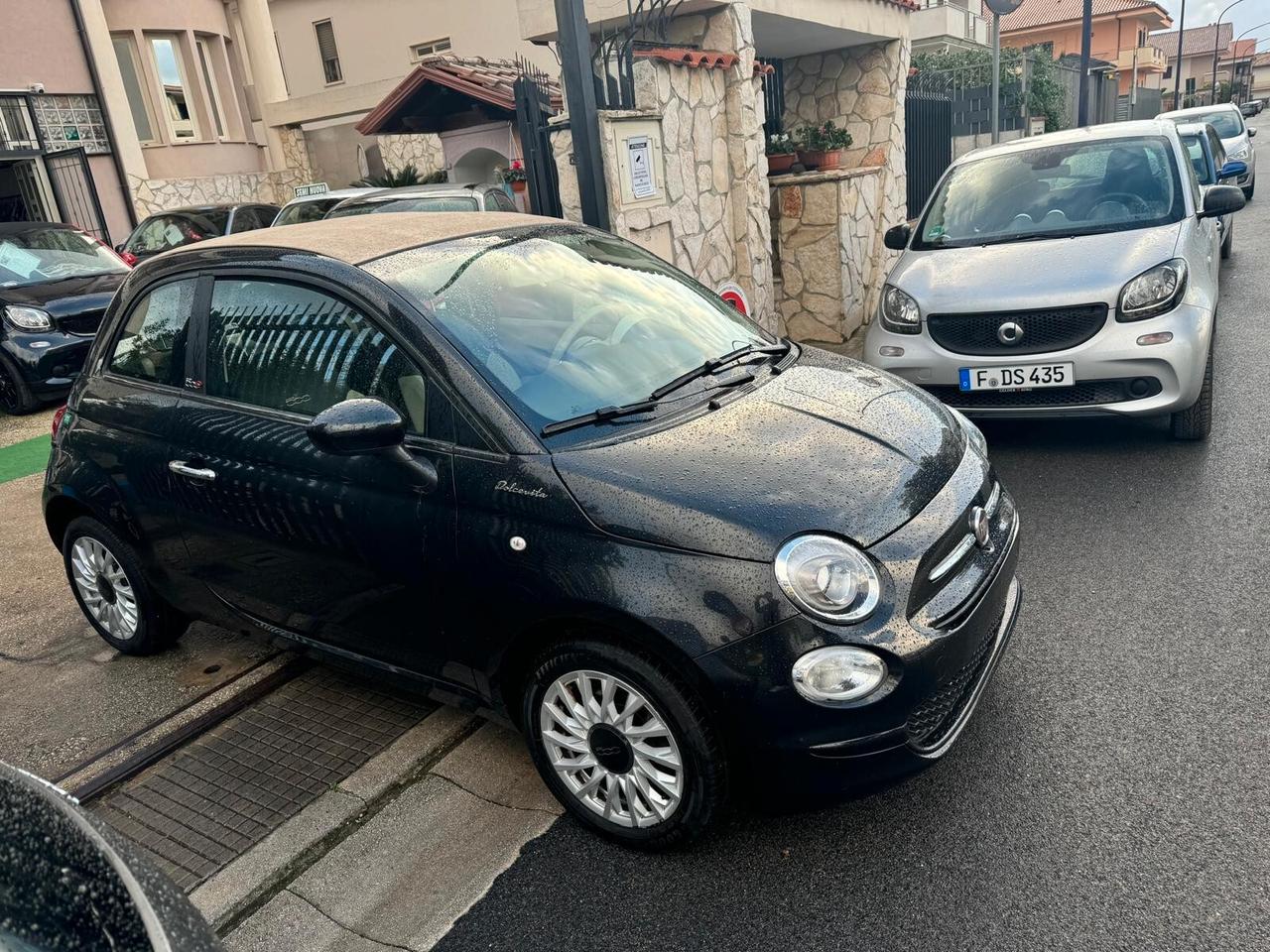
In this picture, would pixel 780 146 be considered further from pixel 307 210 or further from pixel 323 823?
pixel 323 823

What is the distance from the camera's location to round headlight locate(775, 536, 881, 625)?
8.44ft

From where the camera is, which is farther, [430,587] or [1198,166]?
[1198,166]

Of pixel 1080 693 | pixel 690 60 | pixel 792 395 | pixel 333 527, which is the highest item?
pixel 690 60

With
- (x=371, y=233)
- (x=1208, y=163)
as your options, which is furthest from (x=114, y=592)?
(x=1208, y=163)

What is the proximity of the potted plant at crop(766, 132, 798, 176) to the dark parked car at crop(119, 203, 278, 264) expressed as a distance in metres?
7.44

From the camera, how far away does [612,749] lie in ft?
9.32

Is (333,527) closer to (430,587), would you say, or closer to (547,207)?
(430,587)

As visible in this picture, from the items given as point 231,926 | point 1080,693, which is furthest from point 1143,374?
point 231,926

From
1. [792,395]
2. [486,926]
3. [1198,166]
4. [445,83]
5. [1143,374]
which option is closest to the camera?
[486,926]

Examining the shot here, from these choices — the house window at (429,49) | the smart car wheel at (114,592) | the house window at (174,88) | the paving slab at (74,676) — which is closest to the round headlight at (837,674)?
the paving slab at (74,676)

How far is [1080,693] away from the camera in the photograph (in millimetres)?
3439

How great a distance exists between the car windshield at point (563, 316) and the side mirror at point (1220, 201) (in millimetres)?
3716

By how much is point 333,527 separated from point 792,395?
1.57 m

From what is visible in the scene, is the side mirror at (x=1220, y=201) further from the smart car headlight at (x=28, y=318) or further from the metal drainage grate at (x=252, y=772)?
the smart car headlight at (x=28, y=318)
